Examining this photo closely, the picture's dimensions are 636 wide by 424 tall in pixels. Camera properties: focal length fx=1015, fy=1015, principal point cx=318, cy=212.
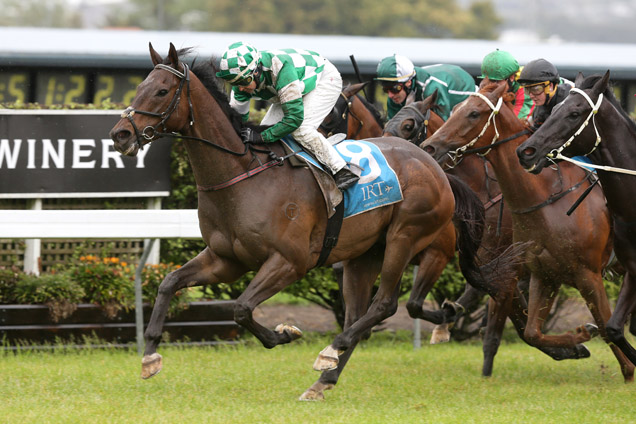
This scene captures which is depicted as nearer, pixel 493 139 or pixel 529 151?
pixel 529 151

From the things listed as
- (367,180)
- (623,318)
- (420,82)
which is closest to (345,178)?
(367,180)

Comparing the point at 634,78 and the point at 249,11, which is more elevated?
the point at 634,78

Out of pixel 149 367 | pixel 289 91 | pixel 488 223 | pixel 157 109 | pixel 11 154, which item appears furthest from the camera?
pixel 11 154

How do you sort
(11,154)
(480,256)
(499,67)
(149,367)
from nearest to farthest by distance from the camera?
(149,367) < (499,67) < (480,256) < (11,154)

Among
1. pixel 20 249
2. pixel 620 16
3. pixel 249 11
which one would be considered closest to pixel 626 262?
pixel 20 249

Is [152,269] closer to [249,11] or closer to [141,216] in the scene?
[141,216]

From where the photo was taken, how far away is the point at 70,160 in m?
8.34

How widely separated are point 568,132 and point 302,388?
7.65 feet

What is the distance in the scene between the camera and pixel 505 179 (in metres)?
6.59

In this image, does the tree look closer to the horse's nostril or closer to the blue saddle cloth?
the blue saddle cloth

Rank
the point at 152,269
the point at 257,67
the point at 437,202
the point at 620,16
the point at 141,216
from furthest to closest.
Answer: the point at 620,16 < the point at 152,269 < the point at 141,216 < the point at 437,202 < the point at 257,67

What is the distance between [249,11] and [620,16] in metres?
34.9

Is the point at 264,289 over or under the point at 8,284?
over

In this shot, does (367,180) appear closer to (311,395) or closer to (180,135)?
(180,135)
